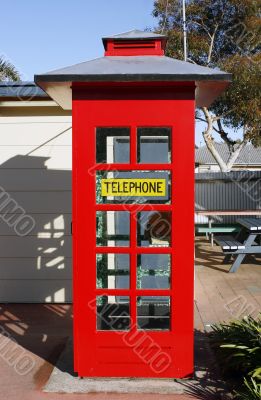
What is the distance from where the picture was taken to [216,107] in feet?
63.7

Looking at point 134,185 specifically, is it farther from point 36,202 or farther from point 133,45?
point 36,202

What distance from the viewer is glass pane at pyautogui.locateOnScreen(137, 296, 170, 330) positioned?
14.6 ft

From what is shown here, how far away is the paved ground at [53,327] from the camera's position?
4.31m

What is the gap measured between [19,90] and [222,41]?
50.8ft

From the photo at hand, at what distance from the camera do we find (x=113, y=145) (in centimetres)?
439

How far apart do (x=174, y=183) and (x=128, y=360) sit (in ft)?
5.41

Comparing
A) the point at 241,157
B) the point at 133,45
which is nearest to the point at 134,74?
the point at 133,45

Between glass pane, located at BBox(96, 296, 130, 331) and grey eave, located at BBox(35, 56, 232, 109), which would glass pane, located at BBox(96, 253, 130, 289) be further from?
grey eave, located at BBox(35, 56, 232, 109)

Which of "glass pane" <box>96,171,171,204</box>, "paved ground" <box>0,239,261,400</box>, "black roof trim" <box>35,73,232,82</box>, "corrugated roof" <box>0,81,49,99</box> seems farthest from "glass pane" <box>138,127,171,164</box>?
"corrugated roof" <box>0,81,49,99</box>

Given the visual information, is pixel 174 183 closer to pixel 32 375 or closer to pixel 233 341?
pixel 233 341

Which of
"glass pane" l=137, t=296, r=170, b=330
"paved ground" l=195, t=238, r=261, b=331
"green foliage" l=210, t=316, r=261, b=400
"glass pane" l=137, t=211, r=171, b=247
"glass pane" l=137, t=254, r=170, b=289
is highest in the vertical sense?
"glass pane" l=137, t=211, r=171, b=247

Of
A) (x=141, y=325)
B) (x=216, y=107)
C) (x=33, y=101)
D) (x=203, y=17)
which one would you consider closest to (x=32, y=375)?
(x=141, y=325)

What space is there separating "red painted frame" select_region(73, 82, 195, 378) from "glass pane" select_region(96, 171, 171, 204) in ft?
0.20

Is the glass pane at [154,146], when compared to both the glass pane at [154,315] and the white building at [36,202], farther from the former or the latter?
the white building at [36,202]
